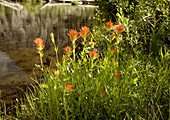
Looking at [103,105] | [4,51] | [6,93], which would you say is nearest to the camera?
[103,105]

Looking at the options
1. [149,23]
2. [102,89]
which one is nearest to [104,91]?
[102,89]

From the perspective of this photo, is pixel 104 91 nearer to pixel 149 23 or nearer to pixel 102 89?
pixel 102 89

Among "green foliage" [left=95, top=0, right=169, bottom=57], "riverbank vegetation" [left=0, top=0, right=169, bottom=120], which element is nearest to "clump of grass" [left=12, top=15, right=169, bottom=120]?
"riverbank vegetation" [left=0, top=0, right=169, bottom=120]

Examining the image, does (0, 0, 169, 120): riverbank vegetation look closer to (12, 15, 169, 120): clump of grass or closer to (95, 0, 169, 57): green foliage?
(12, 15, 169, 120): clump of grass

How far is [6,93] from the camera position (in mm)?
3000

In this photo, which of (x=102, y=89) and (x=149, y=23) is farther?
(x=149, y=23)

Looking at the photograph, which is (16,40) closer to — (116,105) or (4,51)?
(4,51)

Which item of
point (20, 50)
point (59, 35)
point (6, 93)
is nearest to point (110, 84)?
point (6, 93)

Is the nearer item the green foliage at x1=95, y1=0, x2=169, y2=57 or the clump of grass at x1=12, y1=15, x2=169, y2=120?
the clump of grass at x1=12, y1=15, x2=169, y2=120

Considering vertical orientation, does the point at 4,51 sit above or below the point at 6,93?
above

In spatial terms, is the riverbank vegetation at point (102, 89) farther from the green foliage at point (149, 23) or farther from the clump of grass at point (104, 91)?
the green foliage at point (149, 23)

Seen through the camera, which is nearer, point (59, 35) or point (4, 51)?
point (4, 51)

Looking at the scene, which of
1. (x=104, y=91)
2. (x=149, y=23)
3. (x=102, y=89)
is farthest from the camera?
(x=149, y=23)

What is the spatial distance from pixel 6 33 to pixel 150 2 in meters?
5.62
